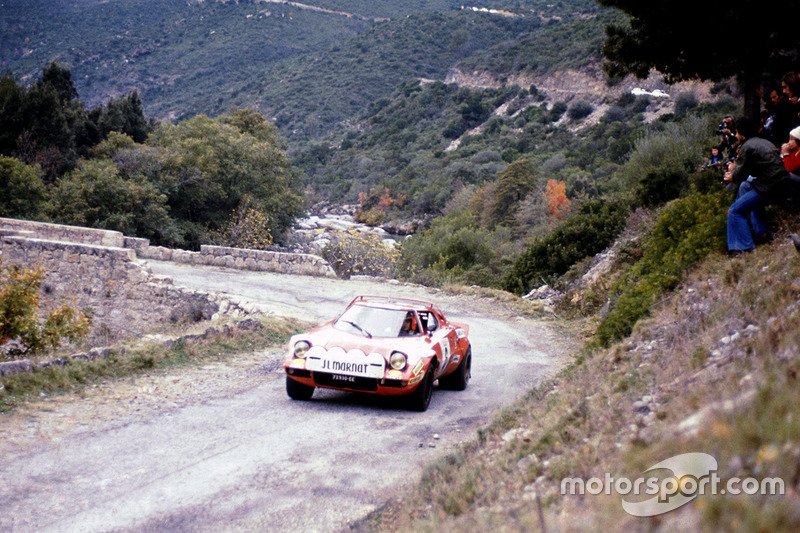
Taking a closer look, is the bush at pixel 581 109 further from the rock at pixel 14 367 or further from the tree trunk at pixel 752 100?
the rock at pixel 14 367

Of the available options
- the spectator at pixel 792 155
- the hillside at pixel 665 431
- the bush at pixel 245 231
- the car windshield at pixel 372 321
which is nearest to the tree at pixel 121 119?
the bush at pixel 245 231

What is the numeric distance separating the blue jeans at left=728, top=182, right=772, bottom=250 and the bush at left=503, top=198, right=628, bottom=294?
473 inches

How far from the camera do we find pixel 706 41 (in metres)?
13.3

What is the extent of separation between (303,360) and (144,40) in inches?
4927

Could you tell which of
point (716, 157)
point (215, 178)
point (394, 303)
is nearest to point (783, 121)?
point (716, 157)

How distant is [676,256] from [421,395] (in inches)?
179

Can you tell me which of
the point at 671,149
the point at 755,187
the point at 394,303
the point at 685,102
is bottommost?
the point at 394,303

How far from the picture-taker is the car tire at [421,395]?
24.9ft

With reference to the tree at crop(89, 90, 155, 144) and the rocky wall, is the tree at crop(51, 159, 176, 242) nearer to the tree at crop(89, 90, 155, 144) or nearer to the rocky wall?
the rocky wall

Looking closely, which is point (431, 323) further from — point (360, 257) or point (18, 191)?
point (18, 191)

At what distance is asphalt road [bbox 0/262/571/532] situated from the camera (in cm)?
467

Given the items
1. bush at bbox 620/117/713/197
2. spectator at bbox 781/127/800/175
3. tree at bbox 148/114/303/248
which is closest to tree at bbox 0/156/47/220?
tree at bbox 148/114/303/248

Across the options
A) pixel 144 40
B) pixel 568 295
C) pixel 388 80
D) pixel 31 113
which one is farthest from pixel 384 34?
pixel 568 295

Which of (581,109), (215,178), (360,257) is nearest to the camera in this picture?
(360,257)
